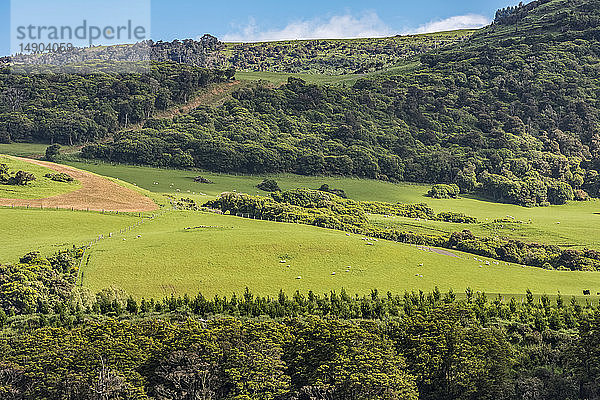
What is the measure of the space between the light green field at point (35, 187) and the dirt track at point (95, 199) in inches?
55.5

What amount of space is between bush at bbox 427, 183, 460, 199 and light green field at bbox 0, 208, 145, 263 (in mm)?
76391

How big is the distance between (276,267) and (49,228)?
30.3 metres

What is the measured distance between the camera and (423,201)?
13550 cm

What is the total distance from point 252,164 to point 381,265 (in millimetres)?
76024

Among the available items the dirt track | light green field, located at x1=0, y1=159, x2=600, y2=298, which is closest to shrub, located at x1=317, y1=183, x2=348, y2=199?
light green field, located at x1=0, y1=159, x2=600, y2=298

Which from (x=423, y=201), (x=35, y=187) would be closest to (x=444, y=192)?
(x=423, y=201)

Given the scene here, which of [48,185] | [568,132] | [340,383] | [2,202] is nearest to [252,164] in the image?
[48,185]

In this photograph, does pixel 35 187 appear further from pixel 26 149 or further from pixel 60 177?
pixel 26 149

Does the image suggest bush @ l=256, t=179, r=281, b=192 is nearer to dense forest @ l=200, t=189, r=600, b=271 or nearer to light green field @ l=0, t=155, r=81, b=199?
dense forest @ l=200, t=189, r=600, b=271

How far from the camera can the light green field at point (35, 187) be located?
9100cm

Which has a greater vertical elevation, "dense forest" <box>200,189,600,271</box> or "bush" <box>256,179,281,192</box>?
"bush" <box>256,179,281,192</box>

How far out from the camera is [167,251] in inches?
2940

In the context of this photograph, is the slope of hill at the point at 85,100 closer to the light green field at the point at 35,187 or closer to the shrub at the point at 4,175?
the light green field at the point at 35,187

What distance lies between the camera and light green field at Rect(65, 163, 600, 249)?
107 meters
